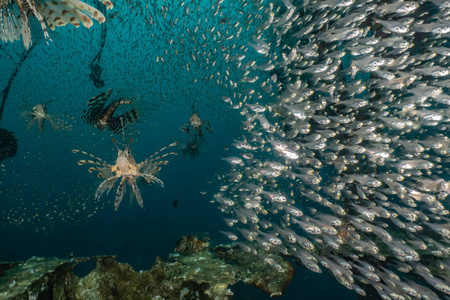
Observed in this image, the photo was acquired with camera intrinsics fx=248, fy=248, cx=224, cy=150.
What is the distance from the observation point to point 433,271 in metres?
6.57

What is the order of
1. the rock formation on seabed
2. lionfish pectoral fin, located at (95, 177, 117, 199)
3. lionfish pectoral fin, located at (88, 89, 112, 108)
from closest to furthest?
the rock formation on seabed < lionfish pectoral fin, located at (95, 177, 117, 199) < lionfish pectoral fin, located at (88, 89, 112, 108)

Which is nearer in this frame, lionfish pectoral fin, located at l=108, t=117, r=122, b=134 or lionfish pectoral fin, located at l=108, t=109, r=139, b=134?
lionfish pectoral fin, located at l=108, t=109, r=139, b=134

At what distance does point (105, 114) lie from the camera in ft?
18.9

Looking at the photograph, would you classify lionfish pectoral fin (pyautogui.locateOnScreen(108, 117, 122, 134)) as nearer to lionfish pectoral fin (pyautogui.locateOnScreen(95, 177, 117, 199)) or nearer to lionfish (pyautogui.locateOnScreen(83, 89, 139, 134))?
lionfish (pyautogui.locateOnScreen(83, 89, 139, 134))

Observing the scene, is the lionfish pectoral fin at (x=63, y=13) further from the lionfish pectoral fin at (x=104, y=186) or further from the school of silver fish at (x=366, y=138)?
the school of silver fish at (x=366, y=138)

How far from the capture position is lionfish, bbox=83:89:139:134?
5.55 meters

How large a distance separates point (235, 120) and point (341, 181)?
24640 millimetres

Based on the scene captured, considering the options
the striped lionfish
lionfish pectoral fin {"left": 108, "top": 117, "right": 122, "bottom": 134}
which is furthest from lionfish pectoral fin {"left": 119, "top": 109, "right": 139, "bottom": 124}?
the striped lionfish

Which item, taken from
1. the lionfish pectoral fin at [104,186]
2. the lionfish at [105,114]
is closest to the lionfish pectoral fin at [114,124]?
the lionfish at [105,114]

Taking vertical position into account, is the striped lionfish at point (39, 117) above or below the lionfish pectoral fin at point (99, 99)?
above

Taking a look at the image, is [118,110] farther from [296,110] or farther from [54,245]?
[54,245]

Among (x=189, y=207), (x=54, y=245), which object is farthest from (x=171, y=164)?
(x=54, y=245)

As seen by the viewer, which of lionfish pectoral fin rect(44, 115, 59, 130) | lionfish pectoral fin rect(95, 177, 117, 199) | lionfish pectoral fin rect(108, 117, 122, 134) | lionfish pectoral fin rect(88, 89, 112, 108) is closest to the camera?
lionfish pectoral fin rect(95, 177, 117, 199)

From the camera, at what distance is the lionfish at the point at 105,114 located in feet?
18.2
